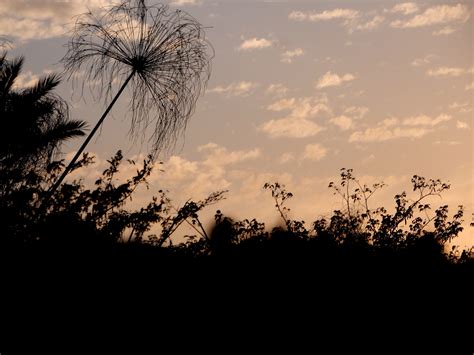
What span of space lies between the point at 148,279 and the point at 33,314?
2.61 meters

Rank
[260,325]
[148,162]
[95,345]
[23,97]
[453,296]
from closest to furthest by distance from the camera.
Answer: [95,345] → [260,325] → [453,296] → [23,97] → [148,162]

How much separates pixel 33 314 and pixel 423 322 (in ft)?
26.2

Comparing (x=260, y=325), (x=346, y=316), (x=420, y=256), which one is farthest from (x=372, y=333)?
(x=420, y=256)

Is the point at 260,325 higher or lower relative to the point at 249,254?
lower

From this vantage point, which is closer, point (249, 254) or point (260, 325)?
point (260, 325)

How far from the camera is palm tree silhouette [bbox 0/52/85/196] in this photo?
56.9ft

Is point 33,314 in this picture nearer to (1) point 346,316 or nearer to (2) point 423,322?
(1) point 346,316

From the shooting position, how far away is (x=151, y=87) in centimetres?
1407

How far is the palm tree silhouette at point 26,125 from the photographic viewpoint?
17328 mm

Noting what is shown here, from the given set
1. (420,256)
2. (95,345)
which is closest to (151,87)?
(95,345)

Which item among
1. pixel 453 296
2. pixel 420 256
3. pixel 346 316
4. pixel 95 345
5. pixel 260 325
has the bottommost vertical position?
pixel 95 345

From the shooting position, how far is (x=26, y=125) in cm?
1745

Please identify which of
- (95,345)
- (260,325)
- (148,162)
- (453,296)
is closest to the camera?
(95,345)

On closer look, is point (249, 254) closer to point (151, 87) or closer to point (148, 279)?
point (148, 279)
